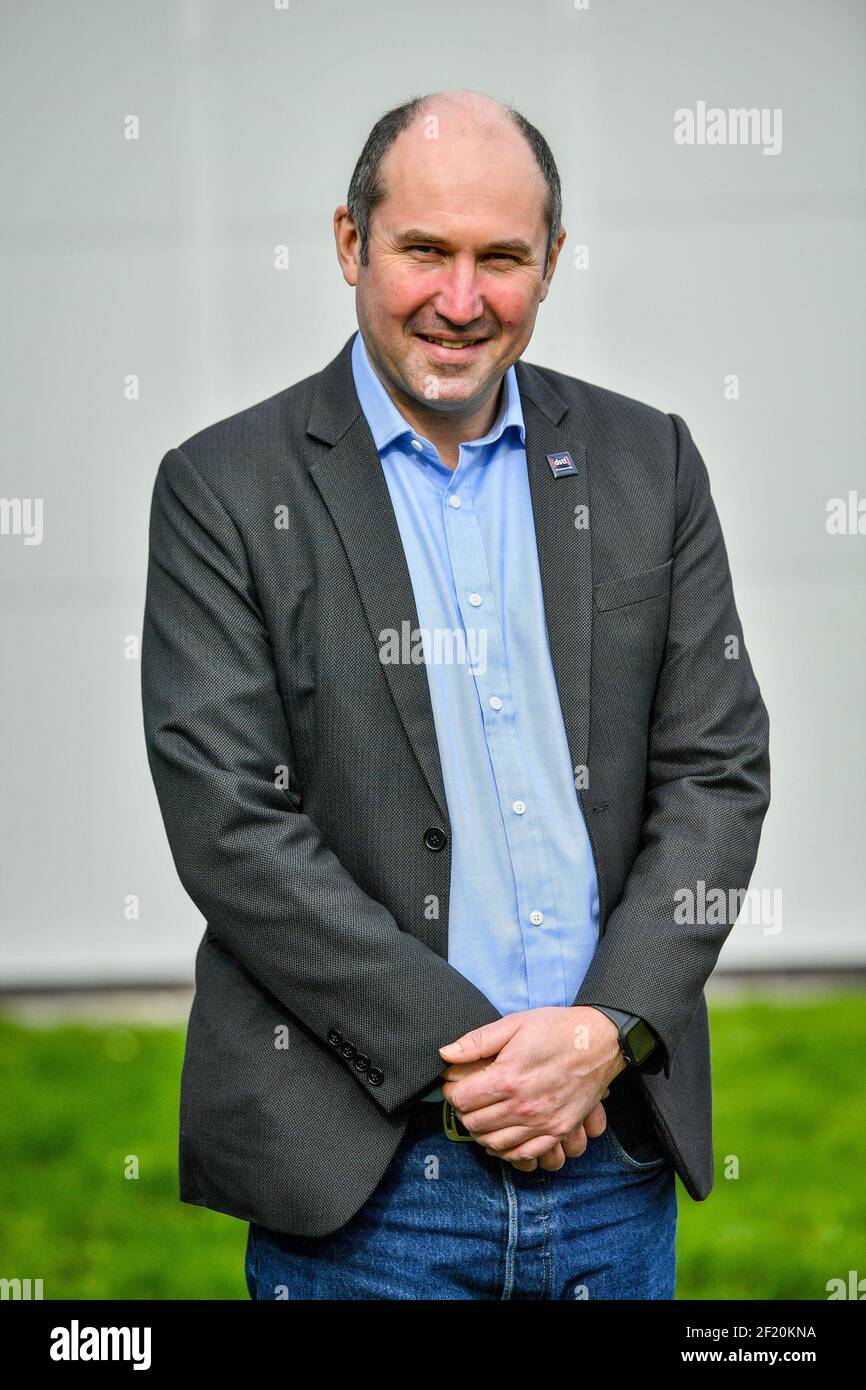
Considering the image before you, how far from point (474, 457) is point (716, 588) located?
0.40 m

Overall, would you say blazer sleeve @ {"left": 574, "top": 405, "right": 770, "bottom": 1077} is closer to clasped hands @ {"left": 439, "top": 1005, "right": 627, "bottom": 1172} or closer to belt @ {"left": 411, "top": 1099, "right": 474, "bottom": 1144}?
clasped hands @ {"left": 439, "top": 1005, "right": 627, "bottom": 1172}

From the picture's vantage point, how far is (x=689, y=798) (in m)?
2.24

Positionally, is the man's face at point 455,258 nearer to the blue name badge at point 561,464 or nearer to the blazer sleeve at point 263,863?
the blue name badge at point 561,464

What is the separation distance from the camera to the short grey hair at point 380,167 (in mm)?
2230

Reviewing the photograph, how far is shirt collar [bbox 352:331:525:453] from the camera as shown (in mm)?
2309

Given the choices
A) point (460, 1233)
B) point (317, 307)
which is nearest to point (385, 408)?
point (460, 1233)

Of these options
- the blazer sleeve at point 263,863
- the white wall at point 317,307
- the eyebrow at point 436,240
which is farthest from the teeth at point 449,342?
the white wall at point 317,307

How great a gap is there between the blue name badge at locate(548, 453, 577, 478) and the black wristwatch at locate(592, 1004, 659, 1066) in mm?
754

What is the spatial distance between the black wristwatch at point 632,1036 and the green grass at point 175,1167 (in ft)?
6.25

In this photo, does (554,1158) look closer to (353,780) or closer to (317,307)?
(353,780)

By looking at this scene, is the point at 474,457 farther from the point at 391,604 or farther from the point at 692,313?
the point at 692,313

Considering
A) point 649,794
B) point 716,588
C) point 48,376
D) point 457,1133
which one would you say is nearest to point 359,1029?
point 457,1133

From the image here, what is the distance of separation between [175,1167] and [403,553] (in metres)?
2.72

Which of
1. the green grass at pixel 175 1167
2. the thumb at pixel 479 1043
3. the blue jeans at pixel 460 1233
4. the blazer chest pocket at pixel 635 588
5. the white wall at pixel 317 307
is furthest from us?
the white wall at pixel 317 307
